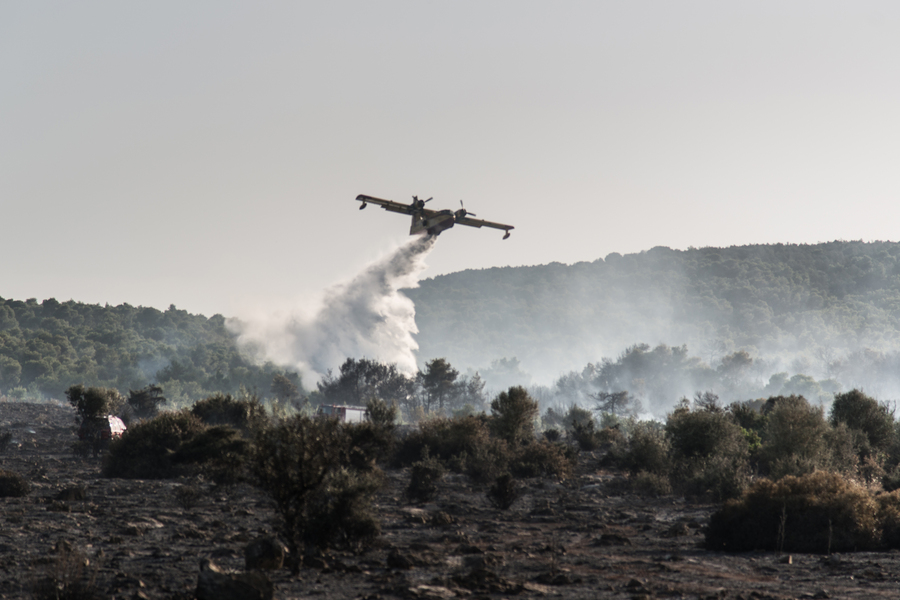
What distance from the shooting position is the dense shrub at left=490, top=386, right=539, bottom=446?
37094mm

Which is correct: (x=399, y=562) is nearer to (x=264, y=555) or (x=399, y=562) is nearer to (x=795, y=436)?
(x=264, y=555)

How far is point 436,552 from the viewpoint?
47.7 ft

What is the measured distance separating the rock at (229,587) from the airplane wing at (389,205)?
126 feet

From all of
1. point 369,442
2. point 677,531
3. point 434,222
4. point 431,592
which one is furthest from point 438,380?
point 431,592

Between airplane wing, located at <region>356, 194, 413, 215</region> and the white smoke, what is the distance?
1487 inches

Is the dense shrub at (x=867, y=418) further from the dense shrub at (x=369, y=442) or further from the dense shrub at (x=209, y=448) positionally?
the dense shrub at (x=209, y=448)

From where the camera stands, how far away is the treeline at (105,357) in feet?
336

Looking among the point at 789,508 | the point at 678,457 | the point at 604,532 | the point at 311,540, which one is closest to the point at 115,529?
the point at 311,540

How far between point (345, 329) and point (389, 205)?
201 feet

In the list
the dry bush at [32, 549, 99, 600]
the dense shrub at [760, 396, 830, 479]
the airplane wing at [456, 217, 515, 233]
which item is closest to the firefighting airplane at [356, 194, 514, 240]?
the airplane wing at [456, 217, 515, 233]

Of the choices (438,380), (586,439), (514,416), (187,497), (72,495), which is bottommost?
(72,495)

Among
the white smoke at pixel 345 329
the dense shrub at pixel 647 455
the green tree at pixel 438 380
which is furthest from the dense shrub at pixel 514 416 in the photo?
the white smoke at pixel 345 329

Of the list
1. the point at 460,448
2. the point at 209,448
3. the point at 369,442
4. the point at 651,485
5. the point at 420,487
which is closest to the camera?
the point at 420,487

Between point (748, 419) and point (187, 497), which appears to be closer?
point (187, 497)
